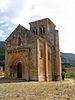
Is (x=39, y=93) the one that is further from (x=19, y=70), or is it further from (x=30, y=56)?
(x=19, y=70)

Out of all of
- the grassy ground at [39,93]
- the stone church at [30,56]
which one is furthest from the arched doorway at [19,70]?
the grassy ground at [39,93]

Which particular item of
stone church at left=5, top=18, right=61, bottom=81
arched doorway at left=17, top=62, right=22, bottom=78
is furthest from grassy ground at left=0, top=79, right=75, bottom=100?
arched doorway at left=17, top=62, right=22, bottom=78

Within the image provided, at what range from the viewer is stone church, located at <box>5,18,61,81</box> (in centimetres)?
2870

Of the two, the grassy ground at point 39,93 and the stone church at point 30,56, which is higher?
the stone church at point 30,56

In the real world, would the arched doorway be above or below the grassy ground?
above

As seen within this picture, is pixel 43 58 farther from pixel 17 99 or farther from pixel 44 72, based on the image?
pixel 17 99

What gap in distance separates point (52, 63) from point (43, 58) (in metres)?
5.20

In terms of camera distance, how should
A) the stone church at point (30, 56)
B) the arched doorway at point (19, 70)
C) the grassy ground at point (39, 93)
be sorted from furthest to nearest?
the arched doorway at point (19, 70)
the stone church at point (30, 56)
the grassy ground at point (39, 93)

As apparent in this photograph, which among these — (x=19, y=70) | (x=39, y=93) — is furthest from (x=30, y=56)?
(x=39, y=93)

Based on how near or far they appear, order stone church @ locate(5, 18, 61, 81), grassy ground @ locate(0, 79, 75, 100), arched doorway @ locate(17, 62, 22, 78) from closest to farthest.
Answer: grassy ground @ locate(0, 79, 75, 100), stone church @ locate(5, 18, 61, 81), arched doorway @ locate(17, 62, 22, 78)

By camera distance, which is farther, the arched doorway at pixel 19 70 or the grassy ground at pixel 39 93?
the arched doorway at pixel 19 70

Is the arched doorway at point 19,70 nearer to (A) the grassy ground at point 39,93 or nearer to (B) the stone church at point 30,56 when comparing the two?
(B) the stone church at point 30,56

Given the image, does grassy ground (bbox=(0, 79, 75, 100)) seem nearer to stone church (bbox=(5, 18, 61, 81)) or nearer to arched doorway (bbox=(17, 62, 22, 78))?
stone church (bbox=(5, 18, 61, 81))

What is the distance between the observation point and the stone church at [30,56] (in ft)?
94.2
